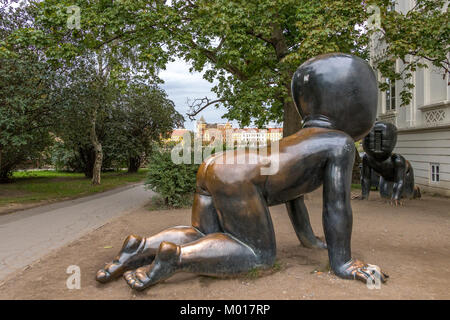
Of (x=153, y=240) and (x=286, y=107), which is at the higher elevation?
(x=286, y=107)

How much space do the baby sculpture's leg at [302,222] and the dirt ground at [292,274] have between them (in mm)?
103

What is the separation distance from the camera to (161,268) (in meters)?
2.88

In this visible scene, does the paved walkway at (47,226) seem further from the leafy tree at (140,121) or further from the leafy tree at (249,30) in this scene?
A: the leafy tree at (140,121)

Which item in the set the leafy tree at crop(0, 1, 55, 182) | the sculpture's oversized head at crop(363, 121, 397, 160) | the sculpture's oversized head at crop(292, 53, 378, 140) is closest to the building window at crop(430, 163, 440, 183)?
the sculpture's oversized head at crop(363, 121, 397, 160)

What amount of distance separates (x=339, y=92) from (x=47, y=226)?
22.3 ft

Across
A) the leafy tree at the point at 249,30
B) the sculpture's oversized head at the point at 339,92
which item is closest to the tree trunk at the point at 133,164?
the leafy tree at the point at 249,30

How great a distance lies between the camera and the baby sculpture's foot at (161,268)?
2859 mm

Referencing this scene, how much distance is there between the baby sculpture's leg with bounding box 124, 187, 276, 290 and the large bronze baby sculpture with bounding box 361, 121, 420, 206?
658cm

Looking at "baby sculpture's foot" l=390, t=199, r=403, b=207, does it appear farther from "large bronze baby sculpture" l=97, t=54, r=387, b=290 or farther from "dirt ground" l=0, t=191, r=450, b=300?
"large bronze baby sculpture" l=97, t=54, r=387, b=290

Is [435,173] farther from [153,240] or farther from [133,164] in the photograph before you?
[133,164]

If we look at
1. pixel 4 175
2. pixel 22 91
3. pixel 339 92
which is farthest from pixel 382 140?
pixel 4 175
